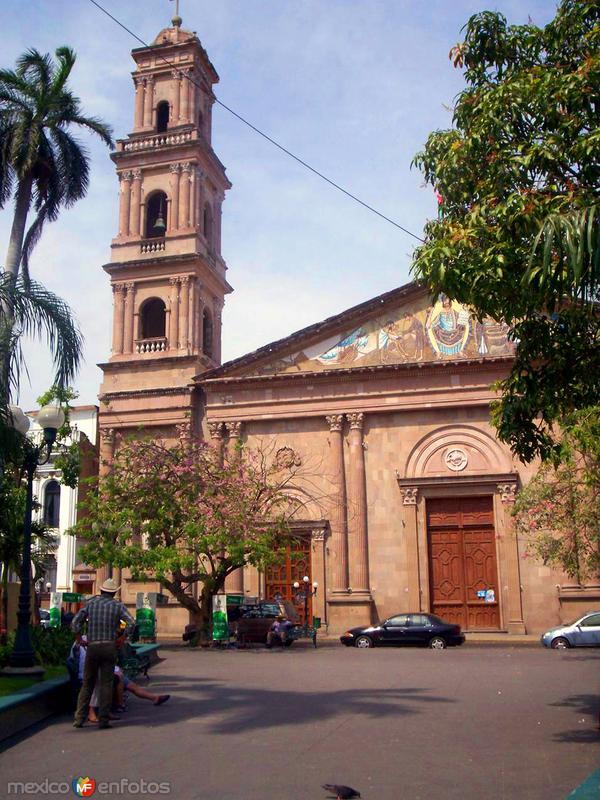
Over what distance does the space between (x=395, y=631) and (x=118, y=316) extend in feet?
60.3

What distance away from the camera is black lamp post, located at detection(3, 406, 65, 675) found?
39.1ft

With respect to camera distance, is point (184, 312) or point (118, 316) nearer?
point (184, 312)

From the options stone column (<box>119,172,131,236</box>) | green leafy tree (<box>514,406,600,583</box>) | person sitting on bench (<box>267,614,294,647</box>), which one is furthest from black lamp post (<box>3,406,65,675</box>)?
stone column (<box>119,172,131,236</box>)

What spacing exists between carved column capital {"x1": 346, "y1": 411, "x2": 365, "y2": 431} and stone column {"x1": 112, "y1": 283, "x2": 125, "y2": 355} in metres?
10.6

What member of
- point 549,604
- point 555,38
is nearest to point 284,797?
point 555,38

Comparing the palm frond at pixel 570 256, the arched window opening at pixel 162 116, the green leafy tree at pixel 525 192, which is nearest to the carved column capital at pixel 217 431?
the arched window opening at pixel 162 116

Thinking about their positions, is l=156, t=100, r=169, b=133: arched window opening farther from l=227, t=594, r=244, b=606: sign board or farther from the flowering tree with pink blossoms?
l=227, t=594, r=244, b=606: sign board

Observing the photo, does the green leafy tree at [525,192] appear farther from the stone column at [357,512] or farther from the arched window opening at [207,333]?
the arched window opening at [207,333]

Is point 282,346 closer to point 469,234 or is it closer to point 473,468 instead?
point 473,468

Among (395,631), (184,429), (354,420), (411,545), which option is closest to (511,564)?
(411,545)

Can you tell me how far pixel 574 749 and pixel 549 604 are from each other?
2248 centimetres

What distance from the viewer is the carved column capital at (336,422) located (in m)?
32.6

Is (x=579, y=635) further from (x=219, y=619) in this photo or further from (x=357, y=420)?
(x=357, y=420)

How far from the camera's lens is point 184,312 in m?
35.4
